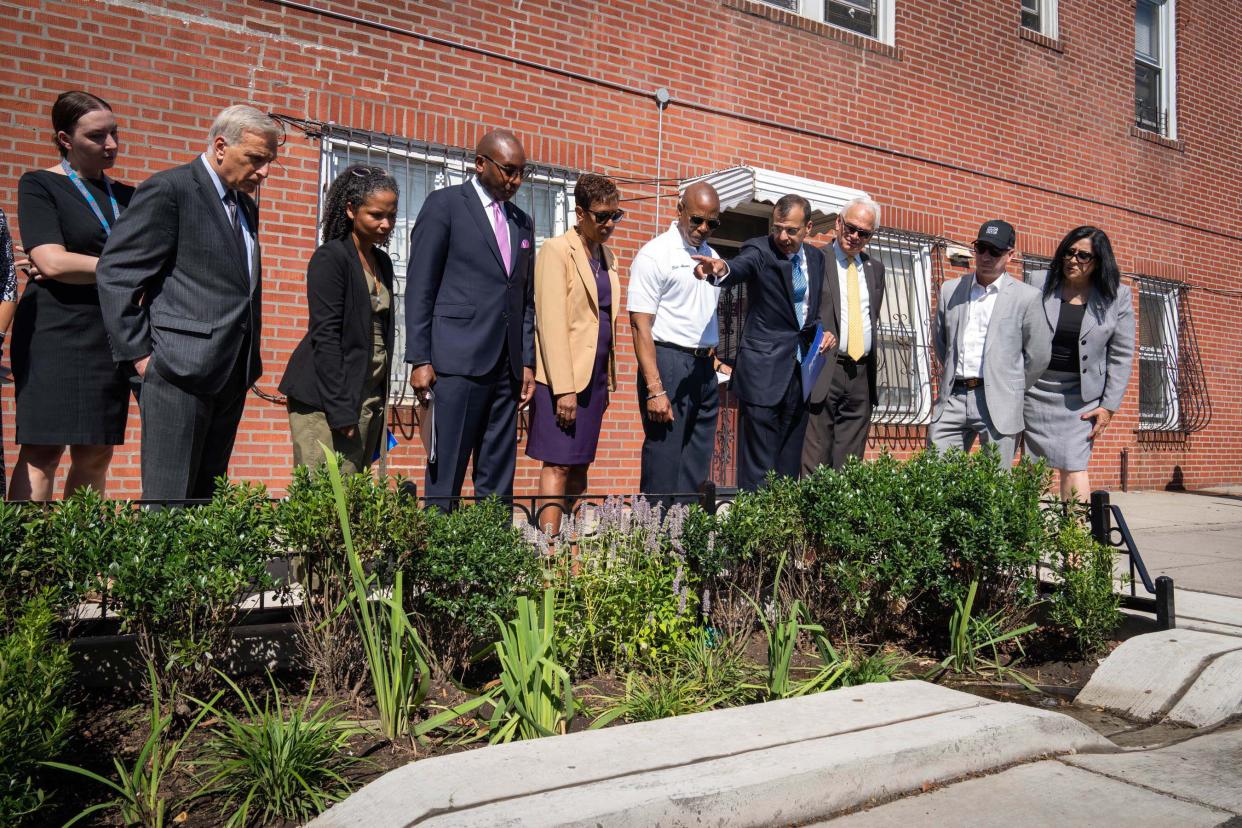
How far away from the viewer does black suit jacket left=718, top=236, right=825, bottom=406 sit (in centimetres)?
536

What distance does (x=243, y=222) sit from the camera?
388cm

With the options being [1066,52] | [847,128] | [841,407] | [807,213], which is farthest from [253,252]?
[1066,52]

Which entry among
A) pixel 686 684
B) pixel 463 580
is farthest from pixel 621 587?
pixel 463 580

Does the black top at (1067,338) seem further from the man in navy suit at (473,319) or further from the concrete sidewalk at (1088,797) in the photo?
the man in navy suit at (473,319)

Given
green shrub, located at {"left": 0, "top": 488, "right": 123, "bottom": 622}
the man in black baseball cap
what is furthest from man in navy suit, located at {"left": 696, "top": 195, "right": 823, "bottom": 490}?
green shrub, located at {"left": 0, "top": 488, "right": 123, "bottom": 622}

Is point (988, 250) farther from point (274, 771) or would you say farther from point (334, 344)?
point (274, 771)

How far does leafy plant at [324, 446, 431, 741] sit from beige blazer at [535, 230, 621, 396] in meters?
1.79

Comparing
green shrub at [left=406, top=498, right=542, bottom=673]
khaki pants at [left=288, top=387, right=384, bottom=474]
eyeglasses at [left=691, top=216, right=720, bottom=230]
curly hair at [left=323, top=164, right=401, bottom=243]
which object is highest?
eyeglasses at [left=691, top=216, right=720, bottom=230]

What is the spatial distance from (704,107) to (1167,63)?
790 centimetres

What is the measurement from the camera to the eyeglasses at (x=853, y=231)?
561cm

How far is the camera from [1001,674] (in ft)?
13.0

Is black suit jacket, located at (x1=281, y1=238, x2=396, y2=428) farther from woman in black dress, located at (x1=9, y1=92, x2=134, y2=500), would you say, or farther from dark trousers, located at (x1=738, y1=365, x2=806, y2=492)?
dark trousers, located at (x1=738, y1=365, x2=806, y2=492)

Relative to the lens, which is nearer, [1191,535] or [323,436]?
[323,436]

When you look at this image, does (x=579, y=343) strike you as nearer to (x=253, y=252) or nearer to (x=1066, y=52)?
(x=253, y=252)
